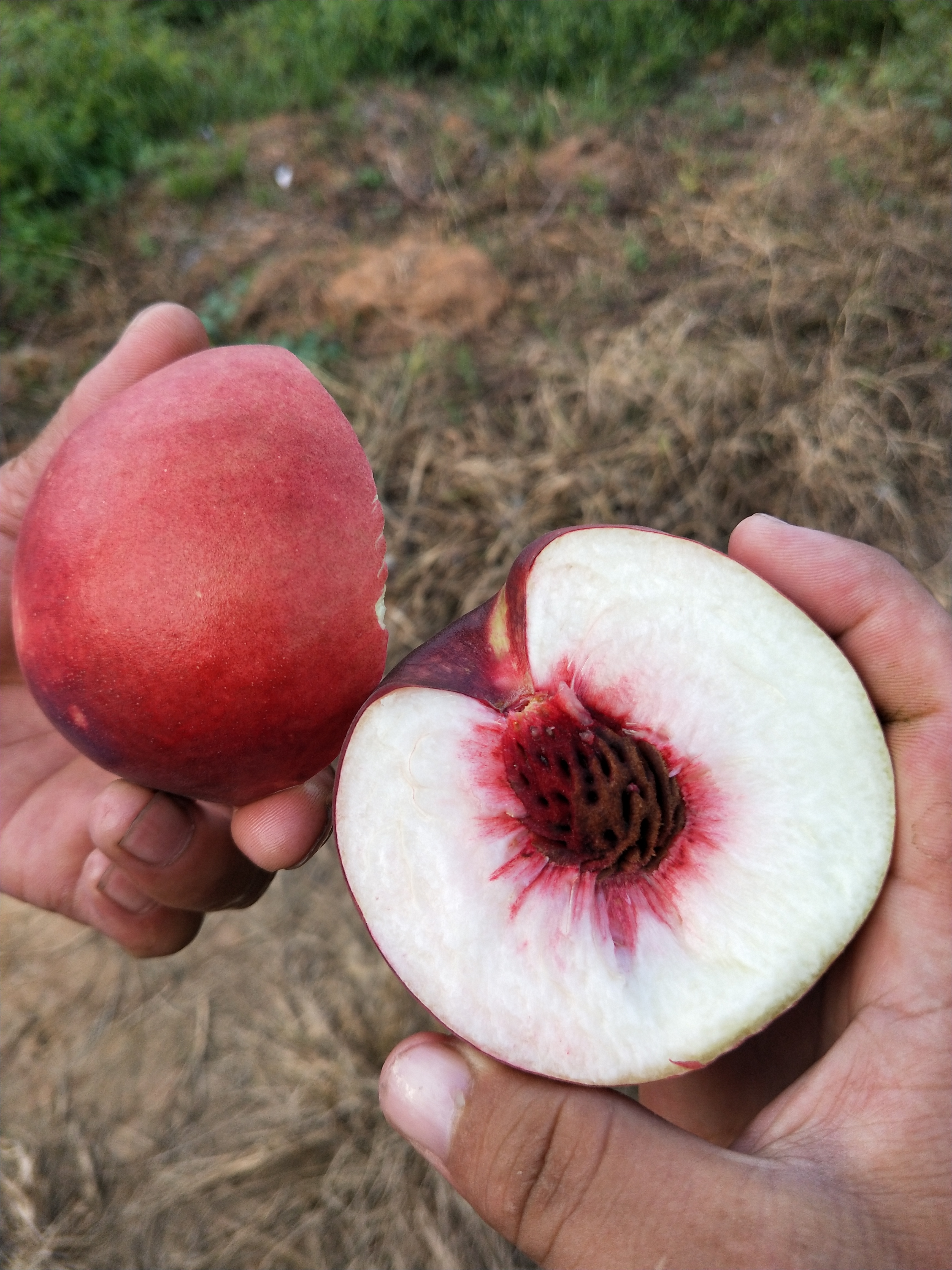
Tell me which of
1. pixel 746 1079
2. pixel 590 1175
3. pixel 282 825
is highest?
pixel 590 1175

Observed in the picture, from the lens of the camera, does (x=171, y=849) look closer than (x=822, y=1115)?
No

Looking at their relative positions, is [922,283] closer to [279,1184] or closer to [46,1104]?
[279,1184]

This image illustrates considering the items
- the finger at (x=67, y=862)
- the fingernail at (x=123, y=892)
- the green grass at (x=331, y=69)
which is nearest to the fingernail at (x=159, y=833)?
the fingernail at (x=123, y=892)

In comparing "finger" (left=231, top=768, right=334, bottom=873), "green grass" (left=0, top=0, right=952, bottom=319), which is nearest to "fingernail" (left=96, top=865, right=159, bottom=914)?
"finger" (left=231, top=768, right=334, bottom=873)

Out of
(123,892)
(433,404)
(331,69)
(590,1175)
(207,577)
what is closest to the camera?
(590,1175)

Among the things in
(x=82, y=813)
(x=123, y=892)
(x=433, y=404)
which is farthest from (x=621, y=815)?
(x=433, y=404)

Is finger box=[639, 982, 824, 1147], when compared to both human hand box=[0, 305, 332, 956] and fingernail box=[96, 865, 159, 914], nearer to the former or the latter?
human hand box=[0, 305, 332, 956]

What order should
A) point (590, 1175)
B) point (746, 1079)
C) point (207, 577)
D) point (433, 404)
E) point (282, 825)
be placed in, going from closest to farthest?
point (590, 1175), point (207, 577), point (746, 1079), point (282, 825), point (433, 404)

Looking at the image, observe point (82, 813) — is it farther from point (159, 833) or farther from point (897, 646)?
point (897, 646)

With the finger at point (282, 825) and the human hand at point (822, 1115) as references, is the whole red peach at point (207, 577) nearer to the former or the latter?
the finger at point (282, 825)
